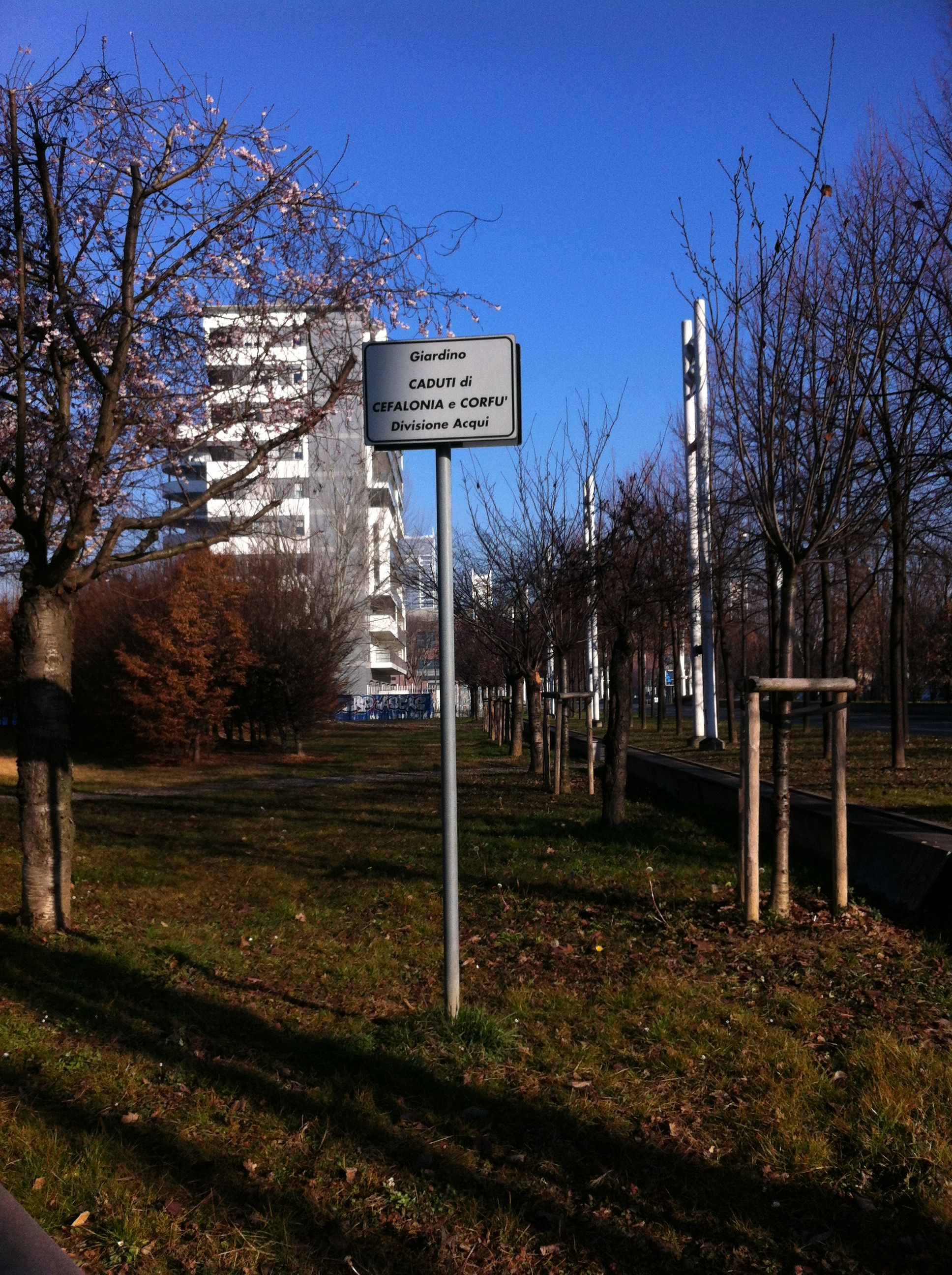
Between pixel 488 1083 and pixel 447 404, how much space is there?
2.88 metres

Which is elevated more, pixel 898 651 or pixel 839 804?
pixel 898 651

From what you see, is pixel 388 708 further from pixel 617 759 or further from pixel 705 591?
pixel 617 759

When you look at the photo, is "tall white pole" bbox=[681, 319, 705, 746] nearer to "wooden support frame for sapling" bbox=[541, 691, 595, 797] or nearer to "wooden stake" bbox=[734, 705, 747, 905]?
"wooden support frame for sapling" bbox=[541, 691, 595, 797]

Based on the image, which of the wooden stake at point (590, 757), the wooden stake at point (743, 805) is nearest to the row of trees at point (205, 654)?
the wooden stake at point (590, 757)

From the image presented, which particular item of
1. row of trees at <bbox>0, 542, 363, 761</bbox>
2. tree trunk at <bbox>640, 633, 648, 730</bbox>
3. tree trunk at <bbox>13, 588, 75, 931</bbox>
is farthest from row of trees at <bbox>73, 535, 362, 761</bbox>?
tree trunk at <bbox>13, 588, 75, 931</bbox>

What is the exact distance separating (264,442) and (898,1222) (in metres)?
7.64

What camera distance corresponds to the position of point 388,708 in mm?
67375

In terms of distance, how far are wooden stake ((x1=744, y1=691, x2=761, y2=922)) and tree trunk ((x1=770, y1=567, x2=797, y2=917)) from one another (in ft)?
0.54

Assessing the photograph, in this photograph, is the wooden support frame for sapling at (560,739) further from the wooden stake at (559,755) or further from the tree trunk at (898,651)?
the tree trunk at (898,651)

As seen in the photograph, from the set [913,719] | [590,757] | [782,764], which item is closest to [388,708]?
[913,719]

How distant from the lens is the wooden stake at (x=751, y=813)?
21.5 ft

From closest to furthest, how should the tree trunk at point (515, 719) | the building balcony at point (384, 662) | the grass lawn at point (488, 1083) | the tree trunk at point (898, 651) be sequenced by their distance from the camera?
the grass lawn at point (488, 1083)
the tree trunk at point (898, 651)
the tree trunk at point (515, 719)
the building balcony at point (384, 662)

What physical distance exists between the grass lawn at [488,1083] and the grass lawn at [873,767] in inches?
137

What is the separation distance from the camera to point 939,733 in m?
27.3
